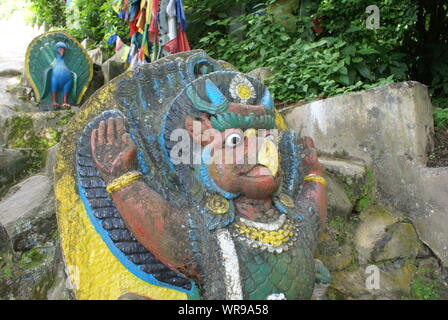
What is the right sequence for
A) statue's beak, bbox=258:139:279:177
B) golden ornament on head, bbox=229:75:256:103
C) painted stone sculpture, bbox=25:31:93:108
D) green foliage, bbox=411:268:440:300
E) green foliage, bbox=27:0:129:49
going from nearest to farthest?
statue's beak, bbox=258:139:279:177
golden ornament on head, bbox=229:75:256:103
green foliage, bbox=411:268:440:300
painted stone sculpture, bbox=25:31:93:108
green foliage, bbox=27:0:129:49

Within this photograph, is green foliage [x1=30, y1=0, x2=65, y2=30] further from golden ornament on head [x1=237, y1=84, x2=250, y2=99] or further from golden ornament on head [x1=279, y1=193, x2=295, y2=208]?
golden ornament on head [x1=279, y1=193, x2=295, y2=208]

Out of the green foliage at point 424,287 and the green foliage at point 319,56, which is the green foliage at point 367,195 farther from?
the green foliage at point 319,56

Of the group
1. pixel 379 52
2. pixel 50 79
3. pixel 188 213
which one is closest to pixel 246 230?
pixel 188 213

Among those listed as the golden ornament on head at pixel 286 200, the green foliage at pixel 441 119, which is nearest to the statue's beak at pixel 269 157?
the golden ornament on head at pixel 286 200

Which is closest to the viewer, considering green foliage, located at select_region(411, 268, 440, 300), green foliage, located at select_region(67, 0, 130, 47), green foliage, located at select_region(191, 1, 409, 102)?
green foliage, located at select_region(411, 268, 440, 300)

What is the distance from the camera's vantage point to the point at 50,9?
8.62m

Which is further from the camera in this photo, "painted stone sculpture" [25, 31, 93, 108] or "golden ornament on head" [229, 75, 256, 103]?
"painted stone sculpture" [25, 31, 93, 108]

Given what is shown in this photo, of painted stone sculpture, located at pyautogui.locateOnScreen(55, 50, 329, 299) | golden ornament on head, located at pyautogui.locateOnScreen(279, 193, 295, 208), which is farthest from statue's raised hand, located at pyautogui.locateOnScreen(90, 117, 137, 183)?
golden ornament on head, located at pyautogui.locateOnScreen(279, 193, 295, 208)

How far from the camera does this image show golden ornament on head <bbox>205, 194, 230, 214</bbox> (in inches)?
56.7

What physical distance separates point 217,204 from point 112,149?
45 centimetres

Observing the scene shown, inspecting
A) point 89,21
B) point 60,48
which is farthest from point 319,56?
point 89,21

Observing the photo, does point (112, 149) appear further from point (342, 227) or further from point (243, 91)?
point (342, 227)

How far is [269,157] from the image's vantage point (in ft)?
4.86

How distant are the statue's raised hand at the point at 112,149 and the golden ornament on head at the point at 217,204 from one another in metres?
0.32
